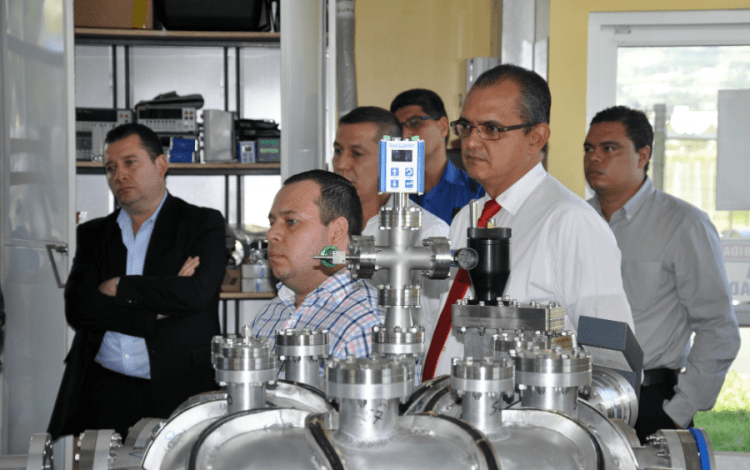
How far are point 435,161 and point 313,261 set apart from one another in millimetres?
1278

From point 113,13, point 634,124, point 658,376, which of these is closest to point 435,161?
point 634,124

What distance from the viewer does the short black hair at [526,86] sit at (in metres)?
1.57

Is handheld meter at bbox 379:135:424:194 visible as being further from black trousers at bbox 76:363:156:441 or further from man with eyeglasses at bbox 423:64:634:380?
black trousers at bbox 76:363:156:441

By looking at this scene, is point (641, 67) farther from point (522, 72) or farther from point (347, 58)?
point (522, 72)

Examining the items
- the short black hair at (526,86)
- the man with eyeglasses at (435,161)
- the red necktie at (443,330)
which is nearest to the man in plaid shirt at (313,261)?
the red necktie at (443,330)

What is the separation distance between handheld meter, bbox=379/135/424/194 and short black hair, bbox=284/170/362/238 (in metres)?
1.02

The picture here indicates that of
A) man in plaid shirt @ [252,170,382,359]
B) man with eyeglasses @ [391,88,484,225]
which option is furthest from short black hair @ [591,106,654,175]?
man in plaid shirt @ [252,170,382,359]

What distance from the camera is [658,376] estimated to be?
2441mm

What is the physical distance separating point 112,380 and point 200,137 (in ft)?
4.57

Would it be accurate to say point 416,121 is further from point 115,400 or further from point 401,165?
point 401,165

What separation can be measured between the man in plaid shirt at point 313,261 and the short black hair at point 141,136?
4.93ft

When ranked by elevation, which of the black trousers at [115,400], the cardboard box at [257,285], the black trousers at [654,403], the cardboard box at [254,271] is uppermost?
the cardboard box at [254,271]

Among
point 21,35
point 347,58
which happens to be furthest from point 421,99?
point 21,35

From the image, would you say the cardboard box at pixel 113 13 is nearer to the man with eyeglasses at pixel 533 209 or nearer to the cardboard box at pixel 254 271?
the cardboard box at pixel 254 271
